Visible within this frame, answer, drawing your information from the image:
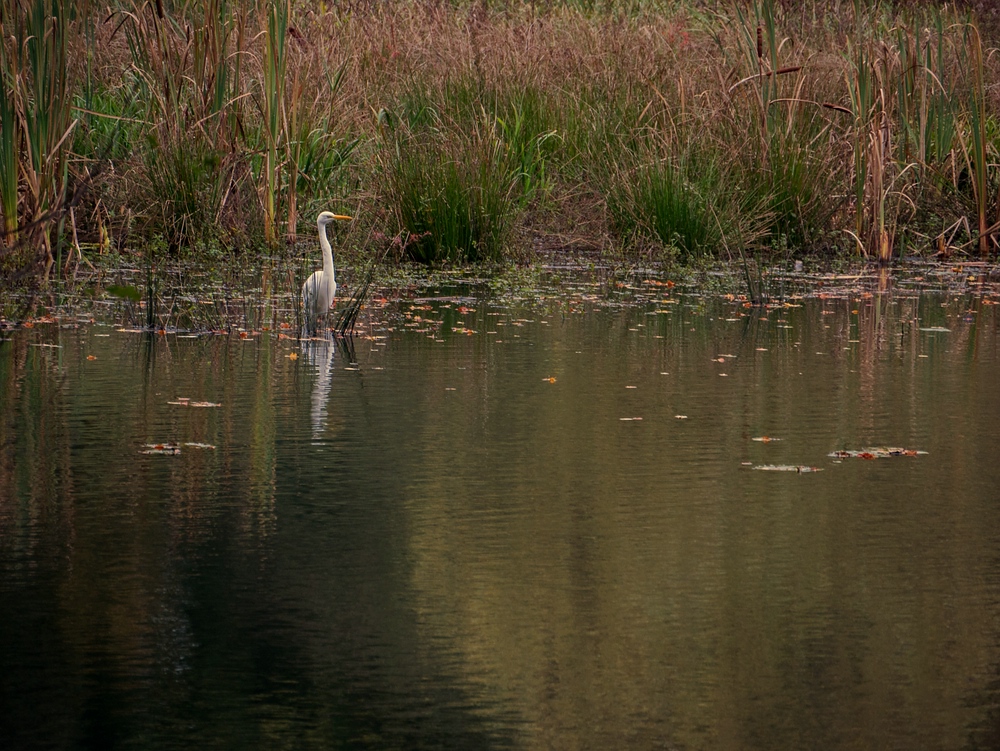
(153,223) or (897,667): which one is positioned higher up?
(153,223)

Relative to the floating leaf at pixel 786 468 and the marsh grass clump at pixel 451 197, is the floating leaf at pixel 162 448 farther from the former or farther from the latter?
the marsh grass clump at pixel 451 197

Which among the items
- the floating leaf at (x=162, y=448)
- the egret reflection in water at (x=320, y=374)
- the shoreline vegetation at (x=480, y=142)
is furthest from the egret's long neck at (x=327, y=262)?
the floating leaf at (x=162, y=448)

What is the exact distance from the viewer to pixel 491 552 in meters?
4.95

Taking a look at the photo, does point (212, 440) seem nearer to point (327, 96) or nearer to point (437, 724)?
point (437, 724)

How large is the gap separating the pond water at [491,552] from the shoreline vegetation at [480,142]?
153 inches

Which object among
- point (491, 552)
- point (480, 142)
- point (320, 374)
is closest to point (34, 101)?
point (320, 374)

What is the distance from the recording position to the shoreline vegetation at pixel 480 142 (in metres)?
12.6

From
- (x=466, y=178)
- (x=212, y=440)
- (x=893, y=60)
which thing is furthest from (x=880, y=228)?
(x=212, y=440)

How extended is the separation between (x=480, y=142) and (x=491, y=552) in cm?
820

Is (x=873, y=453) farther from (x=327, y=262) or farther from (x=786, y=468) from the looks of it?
(x=327, y=262)

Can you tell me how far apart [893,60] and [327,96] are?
4680 mm

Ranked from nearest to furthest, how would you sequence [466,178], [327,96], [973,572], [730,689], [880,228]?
1. [730,689]
2. [973,572]
3. [466,178]
4. [880,228]
5. [327,96]

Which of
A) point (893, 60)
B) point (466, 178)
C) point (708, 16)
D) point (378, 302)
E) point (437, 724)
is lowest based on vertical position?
point (437, 724)

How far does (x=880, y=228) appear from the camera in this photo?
541 inches
